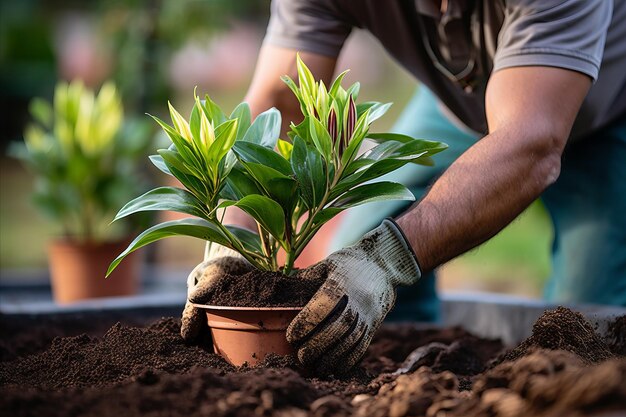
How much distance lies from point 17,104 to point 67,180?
6279 mm

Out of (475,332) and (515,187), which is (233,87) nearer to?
(475,332)

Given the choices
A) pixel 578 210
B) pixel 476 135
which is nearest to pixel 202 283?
pixel 476 135

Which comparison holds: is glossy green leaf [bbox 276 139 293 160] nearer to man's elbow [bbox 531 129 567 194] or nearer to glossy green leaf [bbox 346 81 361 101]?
glossy green leaf [bbox 346 81 361 101]

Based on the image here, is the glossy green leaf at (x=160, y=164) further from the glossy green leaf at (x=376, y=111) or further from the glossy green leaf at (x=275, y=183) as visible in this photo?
the glossy green leaf at (x=376, y=111)

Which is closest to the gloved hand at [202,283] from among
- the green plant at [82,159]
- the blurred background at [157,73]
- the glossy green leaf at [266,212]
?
the glossy green leaf at [266,212]

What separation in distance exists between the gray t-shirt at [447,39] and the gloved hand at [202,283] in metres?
0.89

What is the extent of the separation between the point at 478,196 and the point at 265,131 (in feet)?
1.58

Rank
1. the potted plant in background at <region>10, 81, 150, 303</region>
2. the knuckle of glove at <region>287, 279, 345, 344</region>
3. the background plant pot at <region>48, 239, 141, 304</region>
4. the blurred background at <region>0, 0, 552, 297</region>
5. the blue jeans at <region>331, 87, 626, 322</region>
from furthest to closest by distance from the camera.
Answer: the blurred background at <region>0, 0, 552, 297</region>, the potted plant in background at <region>10, 81, 150, 303</region>, the background plant pot at <region>48, 239, 141, 304</region>, the blue jeans at <region>331, 87, 626, 322</region>, the knuckle of glove at <region>287, 279, 345, 344</region>

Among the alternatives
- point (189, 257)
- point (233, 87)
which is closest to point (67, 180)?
point (189, 257)

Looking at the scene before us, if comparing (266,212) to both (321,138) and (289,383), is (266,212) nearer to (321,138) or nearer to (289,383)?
(321,138)

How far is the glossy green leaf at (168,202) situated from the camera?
1.55m

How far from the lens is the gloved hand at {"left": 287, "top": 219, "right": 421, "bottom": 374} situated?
1503mm

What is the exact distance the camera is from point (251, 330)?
5.15 feet

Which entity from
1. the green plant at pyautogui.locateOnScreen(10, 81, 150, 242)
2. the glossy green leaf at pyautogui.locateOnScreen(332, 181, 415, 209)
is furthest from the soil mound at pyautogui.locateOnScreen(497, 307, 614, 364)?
the green plant at pyautogui.locateOnScreen(10, 81, 150, 242)
